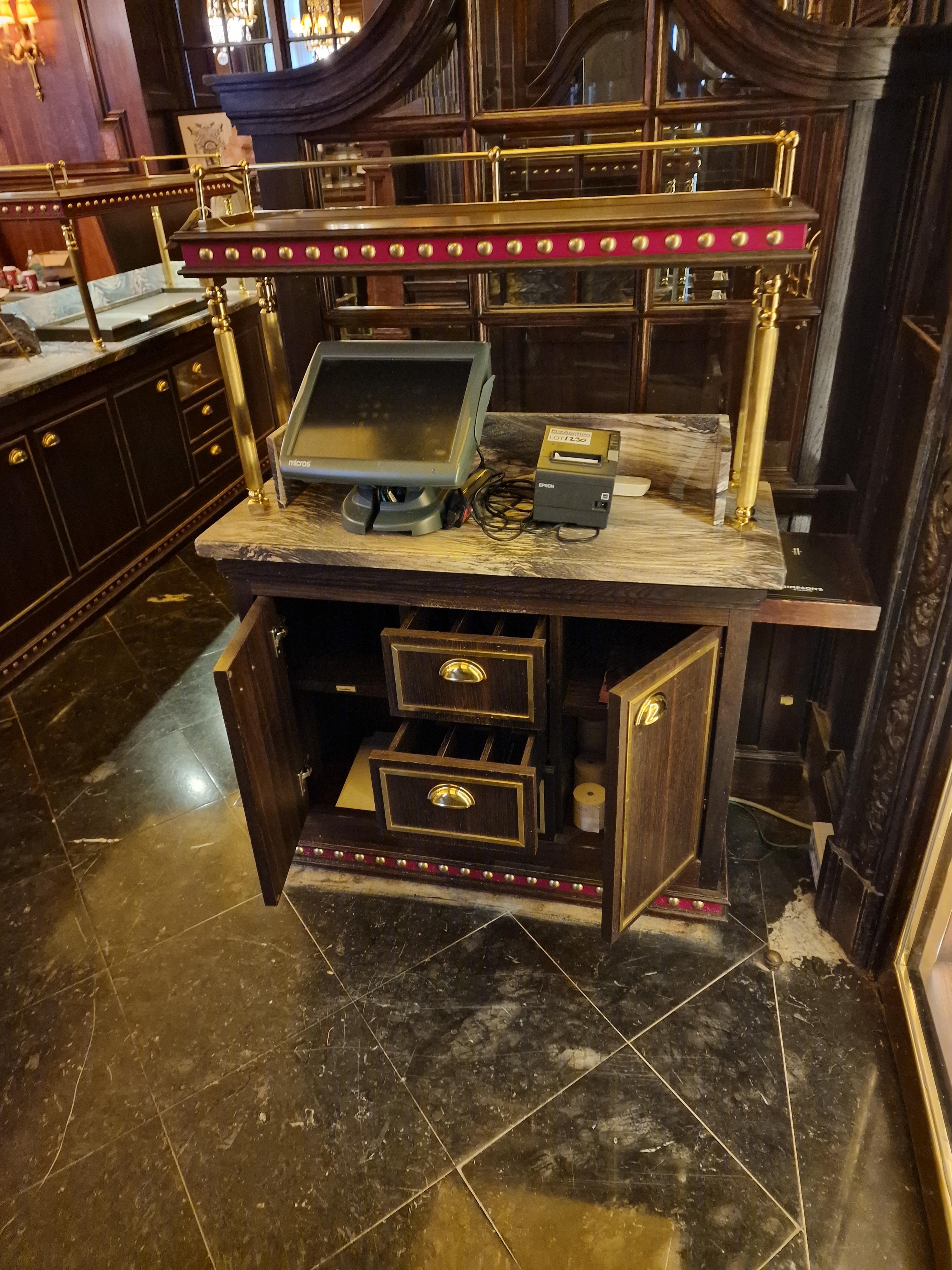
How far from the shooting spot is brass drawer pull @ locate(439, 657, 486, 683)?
153 centimetres

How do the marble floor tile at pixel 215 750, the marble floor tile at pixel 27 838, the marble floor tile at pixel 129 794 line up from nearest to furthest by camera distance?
the marble floor tile at pixel 27 838 → the marble floor tile at pixel 129 794 → the marble floor tile at pixel 215 750

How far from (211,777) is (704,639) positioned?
145 centimetres

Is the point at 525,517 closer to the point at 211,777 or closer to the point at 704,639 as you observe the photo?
the point at 704,639

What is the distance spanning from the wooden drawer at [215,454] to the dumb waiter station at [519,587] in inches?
78.0

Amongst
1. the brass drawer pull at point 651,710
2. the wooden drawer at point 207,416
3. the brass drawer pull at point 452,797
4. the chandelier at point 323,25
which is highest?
the chandelier at point 323,25

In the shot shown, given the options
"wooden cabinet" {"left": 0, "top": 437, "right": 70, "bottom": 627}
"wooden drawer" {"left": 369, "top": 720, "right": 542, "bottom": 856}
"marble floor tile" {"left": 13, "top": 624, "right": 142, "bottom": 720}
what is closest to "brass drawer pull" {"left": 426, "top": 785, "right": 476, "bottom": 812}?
"wooden drawer" {"left": 369, "top": 720, "right": 542, "bottom": 856}

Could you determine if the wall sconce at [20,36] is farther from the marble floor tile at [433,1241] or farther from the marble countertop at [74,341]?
the marble floor tile at [433,1241]

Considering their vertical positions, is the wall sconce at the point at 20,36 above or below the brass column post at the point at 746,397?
above

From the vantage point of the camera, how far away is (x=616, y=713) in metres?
1.28

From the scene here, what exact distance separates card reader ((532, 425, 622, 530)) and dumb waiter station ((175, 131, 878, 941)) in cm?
1

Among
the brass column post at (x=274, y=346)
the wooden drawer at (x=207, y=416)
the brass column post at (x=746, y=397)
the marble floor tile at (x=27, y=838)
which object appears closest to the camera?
the brass column post at (x=746, y=397)

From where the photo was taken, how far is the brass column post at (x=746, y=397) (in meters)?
1.35

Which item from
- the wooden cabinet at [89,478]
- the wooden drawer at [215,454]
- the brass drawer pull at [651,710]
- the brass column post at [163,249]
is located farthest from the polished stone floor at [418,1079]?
the brass column post at [163,249]

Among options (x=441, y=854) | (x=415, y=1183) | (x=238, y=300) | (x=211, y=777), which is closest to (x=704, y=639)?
(x=441, y=854)
